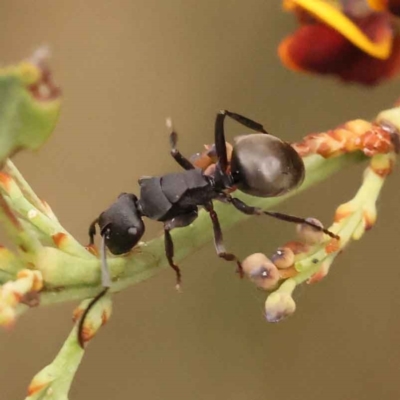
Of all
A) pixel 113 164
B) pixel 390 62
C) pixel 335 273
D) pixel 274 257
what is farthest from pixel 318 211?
pixel 274 257

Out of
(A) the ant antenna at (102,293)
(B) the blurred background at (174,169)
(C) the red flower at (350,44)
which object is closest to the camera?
(A) the ant antenna at (102,293)

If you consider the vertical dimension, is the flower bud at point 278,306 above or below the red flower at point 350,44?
below

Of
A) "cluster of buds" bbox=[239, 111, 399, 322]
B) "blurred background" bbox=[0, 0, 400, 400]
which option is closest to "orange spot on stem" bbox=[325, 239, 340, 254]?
"cluster of buds" bbox=[239, 111, 399, 322]

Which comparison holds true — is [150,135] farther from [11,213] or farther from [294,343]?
[11,213]

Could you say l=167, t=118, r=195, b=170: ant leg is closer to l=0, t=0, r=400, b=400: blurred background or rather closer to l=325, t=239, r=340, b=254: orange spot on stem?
l=325, t=239, r=340, b=254: orange spot on stem

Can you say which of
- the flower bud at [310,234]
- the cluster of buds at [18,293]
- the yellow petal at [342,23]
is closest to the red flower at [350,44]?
the yellow petal at [342,23]

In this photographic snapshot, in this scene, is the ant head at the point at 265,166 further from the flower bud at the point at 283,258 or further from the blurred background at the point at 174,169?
the blurred background at the point at 174,169
